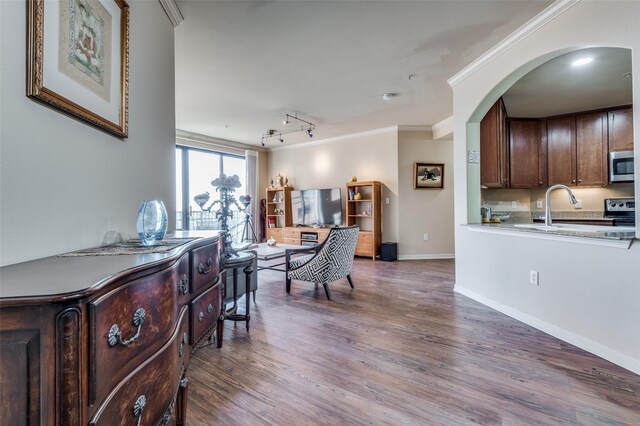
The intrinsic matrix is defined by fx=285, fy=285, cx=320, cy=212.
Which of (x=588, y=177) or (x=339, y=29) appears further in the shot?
(x=588, y=177)

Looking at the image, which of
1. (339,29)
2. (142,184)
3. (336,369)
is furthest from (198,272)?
(339,29)

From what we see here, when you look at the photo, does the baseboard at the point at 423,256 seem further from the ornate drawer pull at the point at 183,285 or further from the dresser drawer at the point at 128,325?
the dresser drawer at the point at 128,325

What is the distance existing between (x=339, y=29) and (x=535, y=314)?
9.96 ft

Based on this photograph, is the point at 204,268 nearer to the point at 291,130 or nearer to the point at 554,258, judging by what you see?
the point at 554,258

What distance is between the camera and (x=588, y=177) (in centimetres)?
421

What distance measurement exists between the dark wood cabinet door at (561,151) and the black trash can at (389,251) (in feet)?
8.79

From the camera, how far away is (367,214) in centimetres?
595

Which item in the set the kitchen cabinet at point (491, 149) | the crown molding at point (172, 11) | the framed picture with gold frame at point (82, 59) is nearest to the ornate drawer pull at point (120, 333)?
the framed picture with gold frame at point (82, 59)

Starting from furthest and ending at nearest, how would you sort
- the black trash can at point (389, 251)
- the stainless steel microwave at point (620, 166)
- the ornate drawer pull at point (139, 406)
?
the black trash can at point (389, 251) → the stainless steel microwave at point (620, 166) → the ornate drawer pull at point (139, 406)

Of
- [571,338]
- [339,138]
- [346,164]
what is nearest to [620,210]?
[571,338]

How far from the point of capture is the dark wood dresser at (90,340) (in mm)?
514

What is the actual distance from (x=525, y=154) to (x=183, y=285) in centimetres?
517

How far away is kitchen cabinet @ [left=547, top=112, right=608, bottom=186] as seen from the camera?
413 centimetres

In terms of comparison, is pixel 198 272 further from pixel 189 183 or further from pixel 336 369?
pixel 189 183
